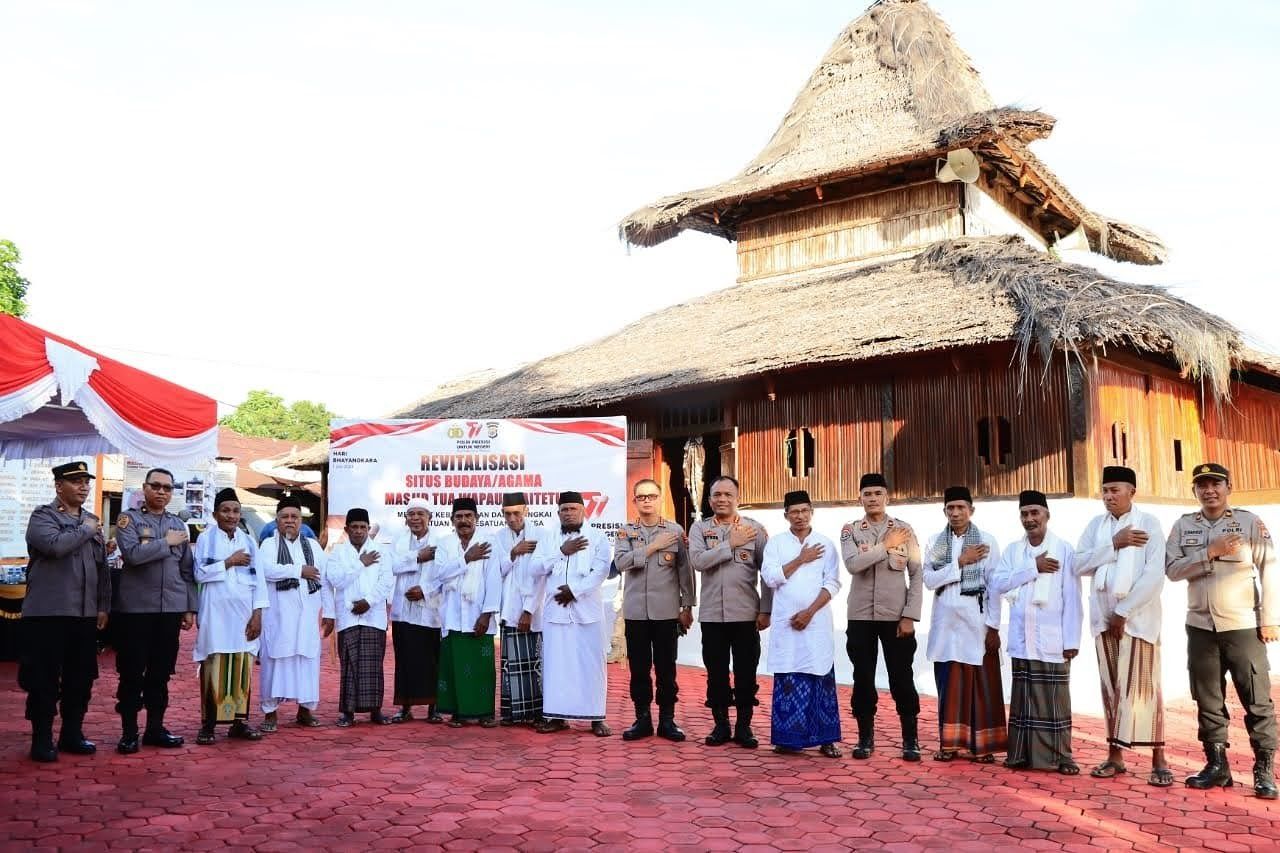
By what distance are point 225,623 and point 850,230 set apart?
10.3 metres

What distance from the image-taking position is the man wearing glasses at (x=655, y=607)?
23.7 ft

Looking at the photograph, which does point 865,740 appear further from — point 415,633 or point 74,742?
point 74,742

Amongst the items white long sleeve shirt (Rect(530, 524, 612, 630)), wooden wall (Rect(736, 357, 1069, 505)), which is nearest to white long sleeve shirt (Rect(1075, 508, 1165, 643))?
white long sleeve shirt (Rect(530, 524, 612, 630))

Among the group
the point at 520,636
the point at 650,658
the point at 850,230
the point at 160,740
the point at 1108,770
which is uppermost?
the point at 850,230

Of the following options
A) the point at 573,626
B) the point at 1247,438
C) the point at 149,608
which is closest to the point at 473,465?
the point at 573,626

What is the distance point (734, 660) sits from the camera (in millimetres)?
6961

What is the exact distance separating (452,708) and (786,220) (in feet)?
32.2

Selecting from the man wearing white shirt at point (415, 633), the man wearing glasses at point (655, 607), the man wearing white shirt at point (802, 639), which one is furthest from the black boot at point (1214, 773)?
the man wearing white shirt at point (415, 633)

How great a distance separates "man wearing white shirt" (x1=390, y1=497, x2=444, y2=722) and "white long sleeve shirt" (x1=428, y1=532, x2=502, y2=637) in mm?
94

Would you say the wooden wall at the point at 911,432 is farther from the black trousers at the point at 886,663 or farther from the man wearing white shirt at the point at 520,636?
the man wearing white shirt at the point at 520,636

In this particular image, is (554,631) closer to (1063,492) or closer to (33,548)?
(33,548)

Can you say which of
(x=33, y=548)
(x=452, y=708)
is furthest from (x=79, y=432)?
(x=452, y=708)

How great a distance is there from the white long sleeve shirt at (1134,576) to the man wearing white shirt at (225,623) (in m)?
5.25

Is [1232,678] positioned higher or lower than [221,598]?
lower
